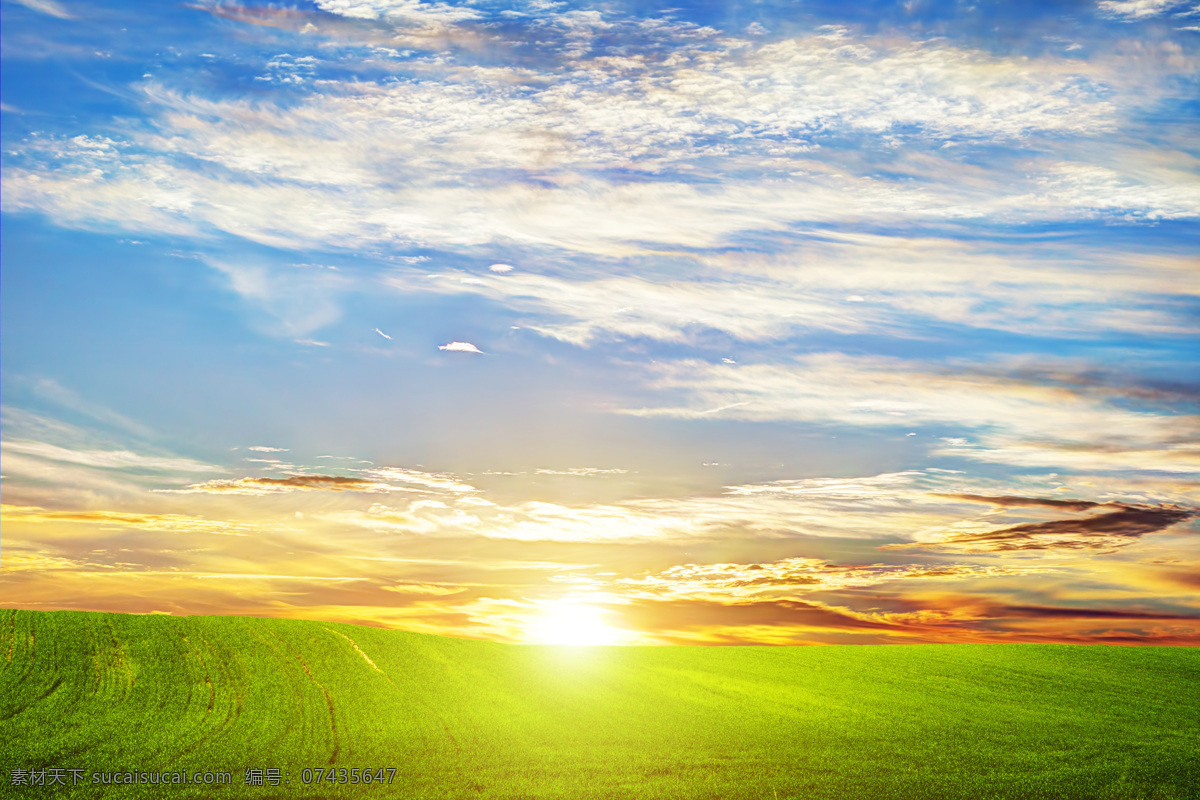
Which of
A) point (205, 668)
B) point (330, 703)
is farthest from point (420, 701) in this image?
point (205, 668)

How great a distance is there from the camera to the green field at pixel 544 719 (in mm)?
27422

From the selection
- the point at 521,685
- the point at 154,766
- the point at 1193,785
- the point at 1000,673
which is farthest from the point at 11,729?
the point at 1000,673

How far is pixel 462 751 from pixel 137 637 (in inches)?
923

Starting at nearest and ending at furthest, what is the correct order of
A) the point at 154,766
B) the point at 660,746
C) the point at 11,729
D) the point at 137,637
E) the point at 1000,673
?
1. the point at 154,766
2. the point at 11,729
3. the point at 660,746
4. the point at 137,637
5. the point at 1000,673

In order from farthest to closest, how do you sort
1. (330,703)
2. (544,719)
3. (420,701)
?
1. (420,701)
2. (330,703)
3. (544,719)

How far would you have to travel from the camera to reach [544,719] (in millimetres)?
35719

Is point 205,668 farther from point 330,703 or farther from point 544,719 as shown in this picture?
point 544,719

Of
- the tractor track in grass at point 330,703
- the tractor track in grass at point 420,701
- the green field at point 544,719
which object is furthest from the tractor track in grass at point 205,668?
the tractor track in grass at point 420,701

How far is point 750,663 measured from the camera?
5588cm

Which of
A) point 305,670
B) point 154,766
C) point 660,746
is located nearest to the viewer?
point 154,766

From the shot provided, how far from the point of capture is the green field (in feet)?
90.0

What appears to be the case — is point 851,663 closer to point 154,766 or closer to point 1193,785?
point 1193,785

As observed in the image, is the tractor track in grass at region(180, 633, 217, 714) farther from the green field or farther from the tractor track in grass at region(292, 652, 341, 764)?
the tractor track in grass at region(292, 652, 341, 764)

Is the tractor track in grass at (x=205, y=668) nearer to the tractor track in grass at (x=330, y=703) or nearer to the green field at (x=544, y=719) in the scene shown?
the green field at (x=544, y=719)
